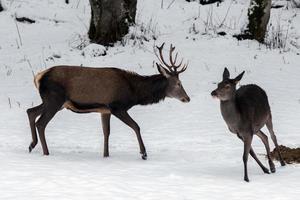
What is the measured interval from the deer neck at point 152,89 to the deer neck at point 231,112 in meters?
1.84

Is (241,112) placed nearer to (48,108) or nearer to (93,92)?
(93,92)

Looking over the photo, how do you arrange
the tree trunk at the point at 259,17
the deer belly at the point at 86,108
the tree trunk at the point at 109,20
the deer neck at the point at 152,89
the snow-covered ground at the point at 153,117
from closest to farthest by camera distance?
the snow-covered ground at the point at 153,117, the deer belly at the point at 86,108, the deer neck at the point at 152,89, the tree trunk at the point at 109,20, the tree trunk at the point at 259,17

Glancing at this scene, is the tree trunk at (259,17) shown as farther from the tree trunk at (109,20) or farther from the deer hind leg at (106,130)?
the deer hind leg at (106,130)

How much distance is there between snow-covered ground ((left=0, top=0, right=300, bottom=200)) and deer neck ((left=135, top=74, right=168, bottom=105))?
84 centimetres

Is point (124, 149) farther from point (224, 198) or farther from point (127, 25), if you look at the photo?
point (127, 25)

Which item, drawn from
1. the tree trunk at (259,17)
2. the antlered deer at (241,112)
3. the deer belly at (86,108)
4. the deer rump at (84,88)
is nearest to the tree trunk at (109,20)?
the tree trunk at (259,17)

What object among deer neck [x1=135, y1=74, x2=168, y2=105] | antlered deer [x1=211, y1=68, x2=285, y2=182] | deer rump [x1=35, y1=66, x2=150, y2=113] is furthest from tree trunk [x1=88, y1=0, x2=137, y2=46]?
antlered deer [x1=211, y1=68, x2=285, y2=182]

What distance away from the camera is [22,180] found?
295 inches

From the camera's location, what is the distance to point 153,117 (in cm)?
1298

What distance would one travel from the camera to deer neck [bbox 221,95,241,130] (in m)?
8.57

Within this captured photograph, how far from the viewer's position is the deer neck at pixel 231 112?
337 inches

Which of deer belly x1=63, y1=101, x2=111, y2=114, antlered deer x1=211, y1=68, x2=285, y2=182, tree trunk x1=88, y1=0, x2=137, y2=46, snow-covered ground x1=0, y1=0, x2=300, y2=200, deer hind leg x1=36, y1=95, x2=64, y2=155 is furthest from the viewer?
tree trunk x1=88, y1=0, x2=137, y2=46

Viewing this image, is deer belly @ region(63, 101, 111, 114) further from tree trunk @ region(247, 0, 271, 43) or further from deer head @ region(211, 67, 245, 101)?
tree trunk @ region(247, 0, 271, 43)

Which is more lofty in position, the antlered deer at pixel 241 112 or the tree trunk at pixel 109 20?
the antlered deer at pixel 241 112
